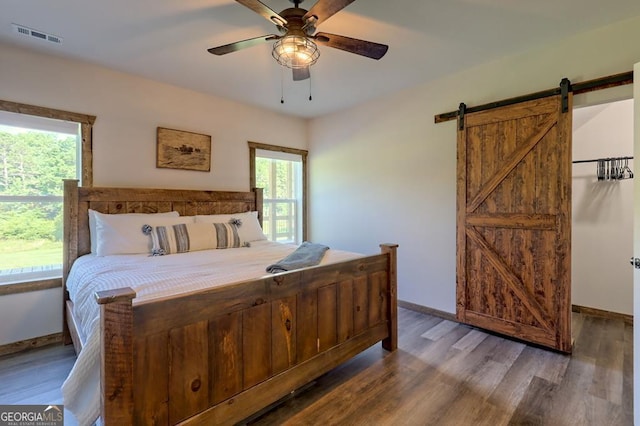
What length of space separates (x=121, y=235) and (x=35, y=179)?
38.6 inches

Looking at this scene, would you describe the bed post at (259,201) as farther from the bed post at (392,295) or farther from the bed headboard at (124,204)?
the bed post at (392,295)

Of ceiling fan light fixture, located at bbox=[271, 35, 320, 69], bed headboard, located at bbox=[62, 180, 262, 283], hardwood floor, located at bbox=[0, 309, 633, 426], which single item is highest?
ceiling fan light fixture, located at bbox=[271, 35, 320, 69]

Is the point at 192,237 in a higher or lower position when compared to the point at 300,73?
lower

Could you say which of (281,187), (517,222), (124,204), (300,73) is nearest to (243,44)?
(300,73)

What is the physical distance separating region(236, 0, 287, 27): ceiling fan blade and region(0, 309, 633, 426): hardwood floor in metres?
2.37

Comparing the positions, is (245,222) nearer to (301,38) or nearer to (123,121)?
(123,121)

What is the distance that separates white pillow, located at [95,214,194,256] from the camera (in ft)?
8.98

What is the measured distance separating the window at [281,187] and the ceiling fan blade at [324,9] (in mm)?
2669

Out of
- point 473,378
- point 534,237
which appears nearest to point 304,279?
point 473,378

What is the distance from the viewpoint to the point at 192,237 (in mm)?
3012

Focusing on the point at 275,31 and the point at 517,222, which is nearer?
the point at 275,31

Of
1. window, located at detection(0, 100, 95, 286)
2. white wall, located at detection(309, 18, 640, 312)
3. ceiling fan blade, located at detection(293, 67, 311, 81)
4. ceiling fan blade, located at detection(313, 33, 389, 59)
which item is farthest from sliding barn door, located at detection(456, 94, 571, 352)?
window, located at detection(0, 100, 95, 286)

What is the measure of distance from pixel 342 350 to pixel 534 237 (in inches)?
79.0

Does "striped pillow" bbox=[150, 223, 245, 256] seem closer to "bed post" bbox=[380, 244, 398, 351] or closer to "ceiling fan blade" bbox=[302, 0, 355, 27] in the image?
"bed post" bbox=[380, 244, 398, 351]
